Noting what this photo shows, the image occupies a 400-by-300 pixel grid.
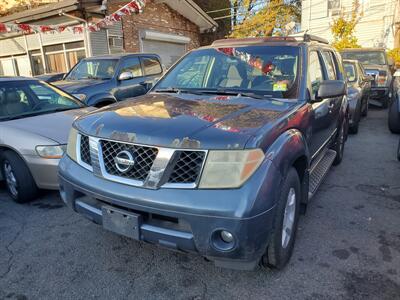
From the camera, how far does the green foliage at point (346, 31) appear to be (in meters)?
16.2

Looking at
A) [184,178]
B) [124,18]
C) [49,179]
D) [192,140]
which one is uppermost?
[124,18]

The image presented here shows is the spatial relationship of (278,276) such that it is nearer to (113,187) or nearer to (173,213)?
(173,213)

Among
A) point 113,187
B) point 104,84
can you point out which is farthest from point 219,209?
point 104,84

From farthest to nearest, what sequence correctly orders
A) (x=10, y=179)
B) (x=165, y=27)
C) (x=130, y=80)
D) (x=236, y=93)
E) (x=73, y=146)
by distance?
(x=165, y=27)
(x=130, y=80)
(x=10, y=179)
(x=236, y=93)
(x=73, y=146)

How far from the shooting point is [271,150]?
2.19 m

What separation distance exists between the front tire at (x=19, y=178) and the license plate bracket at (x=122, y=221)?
6.13 ft

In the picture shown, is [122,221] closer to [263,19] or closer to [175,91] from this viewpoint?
[175,91]

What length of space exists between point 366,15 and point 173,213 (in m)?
20.2

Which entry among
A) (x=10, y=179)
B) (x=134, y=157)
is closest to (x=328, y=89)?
(x=134, y=157)

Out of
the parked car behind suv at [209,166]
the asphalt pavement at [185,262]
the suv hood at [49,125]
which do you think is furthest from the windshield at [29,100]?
the parked car behind suv at [209,166]

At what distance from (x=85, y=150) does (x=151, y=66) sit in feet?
20.7

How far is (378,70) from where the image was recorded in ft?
32.6

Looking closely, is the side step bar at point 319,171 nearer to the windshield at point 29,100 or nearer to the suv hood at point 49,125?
the suv hood at point 49,125

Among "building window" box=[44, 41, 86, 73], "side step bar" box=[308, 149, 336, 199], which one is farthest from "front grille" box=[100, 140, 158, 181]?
"building window" box=[44, 41, 86, 73]
